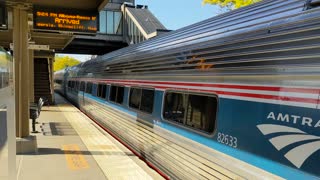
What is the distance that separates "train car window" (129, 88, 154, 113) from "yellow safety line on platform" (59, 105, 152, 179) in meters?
0.98

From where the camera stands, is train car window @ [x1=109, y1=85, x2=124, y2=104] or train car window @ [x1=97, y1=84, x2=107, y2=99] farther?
train car window @ [x1=97, y1=84, x2=107, y2=99]

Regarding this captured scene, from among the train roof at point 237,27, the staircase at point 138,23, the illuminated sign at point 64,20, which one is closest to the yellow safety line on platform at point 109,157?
the train roof at point 237,27

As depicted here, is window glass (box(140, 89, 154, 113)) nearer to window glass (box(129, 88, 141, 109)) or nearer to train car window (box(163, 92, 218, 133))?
window glass (box(129, 88, 141, 109))

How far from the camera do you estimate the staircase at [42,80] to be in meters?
26.6

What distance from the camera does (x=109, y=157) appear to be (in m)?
8.16

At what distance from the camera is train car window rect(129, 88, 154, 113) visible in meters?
7.62

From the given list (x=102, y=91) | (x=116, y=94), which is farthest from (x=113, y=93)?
(x=102, y=91)

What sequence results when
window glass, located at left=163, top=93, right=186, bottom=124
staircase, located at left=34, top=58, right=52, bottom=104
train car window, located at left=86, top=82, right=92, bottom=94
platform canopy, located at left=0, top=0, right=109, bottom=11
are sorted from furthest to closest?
staircase, located at left=34, top=58, right=52, bottom=104, train car window, located at left=86, top=82, right=92, bottom=94, platform canopy, located at left=0, top=0, right=109, bottom=11, window glass, located at left=163, top=93, right=186, bottom=124

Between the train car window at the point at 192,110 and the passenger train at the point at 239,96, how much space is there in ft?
0.04

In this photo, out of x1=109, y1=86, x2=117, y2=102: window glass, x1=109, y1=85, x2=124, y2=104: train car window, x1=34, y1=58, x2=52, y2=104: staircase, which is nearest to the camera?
x1=109, y1=85, x2=124, y2=104: train car window

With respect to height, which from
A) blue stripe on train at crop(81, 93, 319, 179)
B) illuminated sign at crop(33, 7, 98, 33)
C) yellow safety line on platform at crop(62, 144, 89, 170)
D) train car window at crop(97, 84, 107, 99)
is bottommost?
yellow safety line on platform at crop(62, 144, 89, 170)

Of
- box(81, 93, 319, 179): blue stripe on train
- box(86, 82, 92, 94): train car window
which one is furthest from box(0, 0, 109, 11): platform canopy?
box(86, 82, 92, 94): train car window

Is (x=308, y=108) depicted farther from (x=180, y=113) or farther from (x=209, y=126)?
(x=180, y=113)

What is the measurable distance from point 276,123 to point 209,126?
155 centimetres
